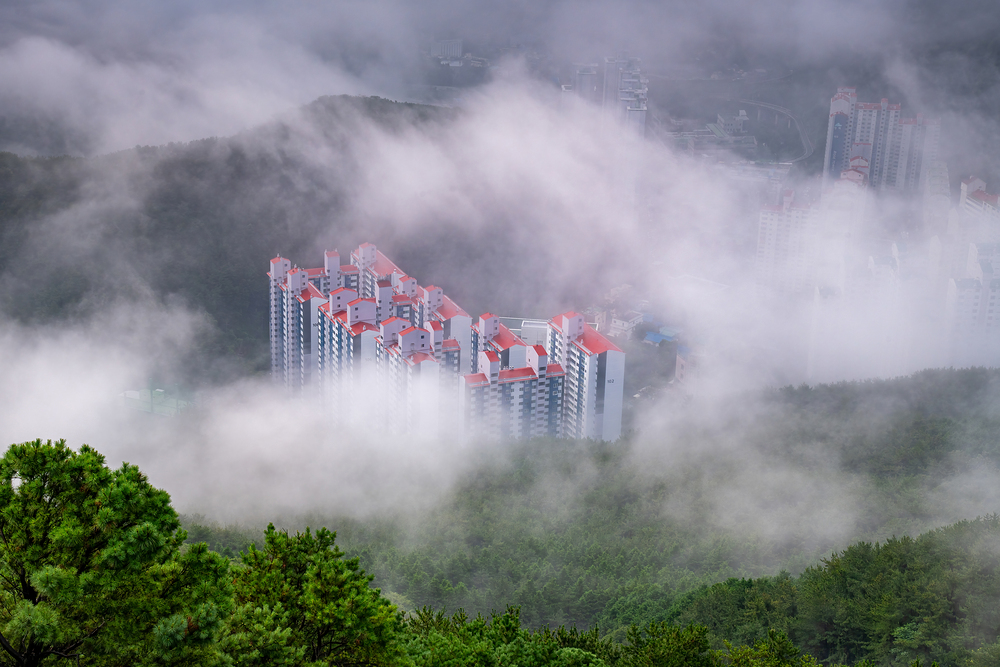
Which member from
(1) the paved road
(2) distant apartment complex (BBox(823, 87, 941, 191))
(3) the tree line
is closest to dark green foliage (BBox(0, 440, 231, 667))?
(3) the tree line

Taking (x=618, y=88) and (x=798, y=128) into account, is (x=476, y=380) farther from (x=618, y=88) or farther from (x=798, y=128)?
(x=798, y=128)

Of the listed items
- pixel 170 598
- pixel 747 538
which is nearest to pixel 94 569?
pixel 170 598

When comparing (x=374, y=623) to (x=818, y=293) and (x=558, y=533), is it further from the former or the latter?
Answer: (x=818, y=293)

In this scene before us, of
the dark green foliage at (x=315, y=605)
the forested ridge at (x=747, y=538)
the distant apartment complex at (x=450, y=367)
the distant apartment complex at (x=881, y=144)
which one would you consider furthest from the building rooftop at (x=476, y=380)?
the distant apartment complex at (x=881, y=144)

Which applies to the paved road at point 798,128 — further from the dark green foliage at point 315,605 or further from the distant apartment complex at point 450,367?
the dark green foliage at point 315,605

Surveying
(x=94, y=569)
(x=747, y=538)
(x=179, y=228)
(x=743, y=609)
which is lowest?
(x=743, y=609)

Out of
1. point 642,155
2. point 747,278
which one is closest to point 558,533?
point 747,278
